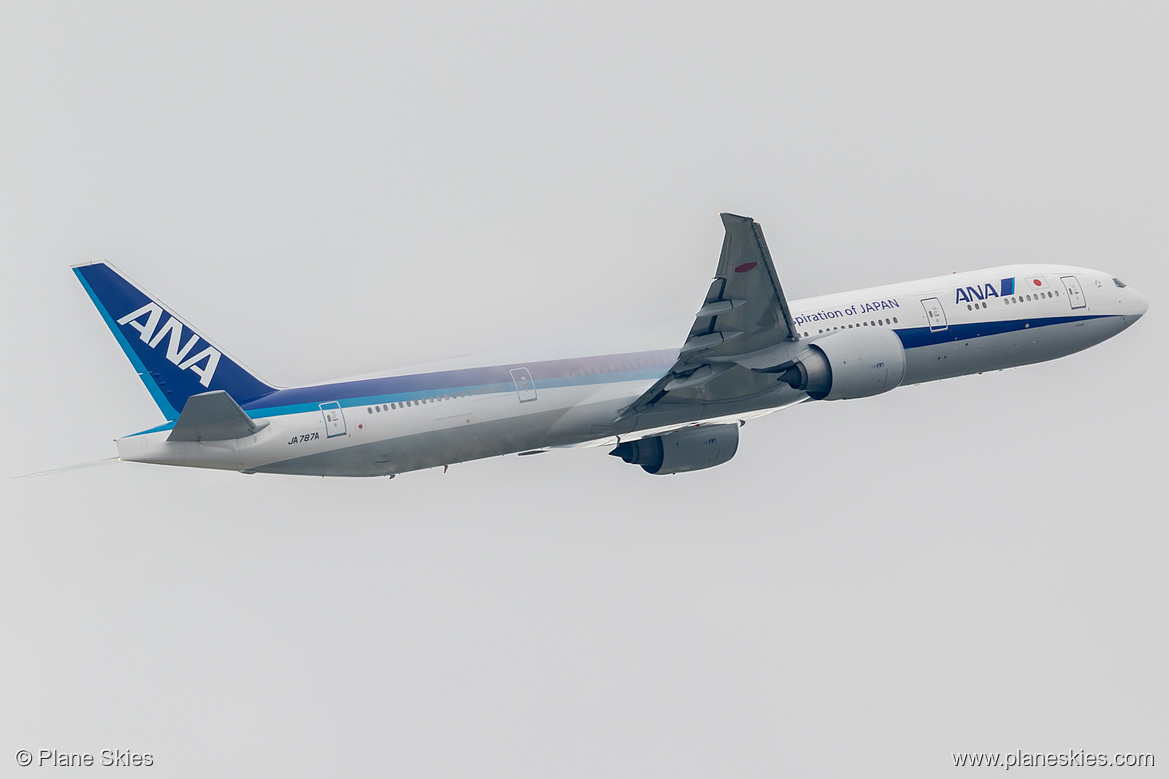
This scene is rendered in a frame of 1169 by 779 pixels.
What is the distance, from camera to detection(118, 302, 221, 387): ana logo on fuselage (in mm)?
33219

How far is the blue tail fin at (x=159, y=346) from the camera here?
32906mm

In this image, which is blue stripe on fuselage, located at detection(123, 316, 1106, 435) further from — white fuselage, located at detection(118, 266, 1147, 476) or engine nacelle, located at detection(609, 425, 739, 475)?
engine nacelle, located at detection(609, 425, 739, 475)

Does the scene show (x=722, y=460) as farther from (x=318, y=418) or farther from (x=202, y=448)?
(x=202, y=448)

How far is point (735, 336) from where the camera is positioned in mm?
37750

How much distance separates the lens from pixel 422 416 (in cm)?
3588

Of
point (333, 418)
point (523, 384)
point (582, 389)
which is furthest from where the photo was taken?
point (582, 389)

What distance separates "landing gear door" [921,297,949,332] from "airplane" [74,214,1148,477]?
0.18 feet

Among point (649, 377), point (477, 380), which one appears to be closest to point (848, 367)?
point (649, 377)

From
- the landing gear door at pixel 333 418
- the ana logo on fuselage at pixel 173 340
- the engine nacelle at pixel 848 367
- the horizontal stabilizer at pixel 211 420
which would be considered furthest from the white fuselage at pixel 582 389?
the ana logo on fuselage at pixel 173 340

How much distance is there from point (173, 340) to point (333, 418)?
3922 mm

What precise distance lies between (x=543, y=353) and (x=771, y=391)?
6.19 metres

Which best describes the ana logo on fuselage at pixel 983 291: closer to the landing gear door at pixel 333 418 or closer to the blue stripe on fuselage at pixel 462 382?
the blue stripe on fuselage at pixel 462 382

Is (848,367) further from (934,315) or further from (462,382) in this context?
(462,382)

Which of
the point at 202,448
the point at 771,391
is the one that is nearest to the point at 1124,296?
the point at 771,391
